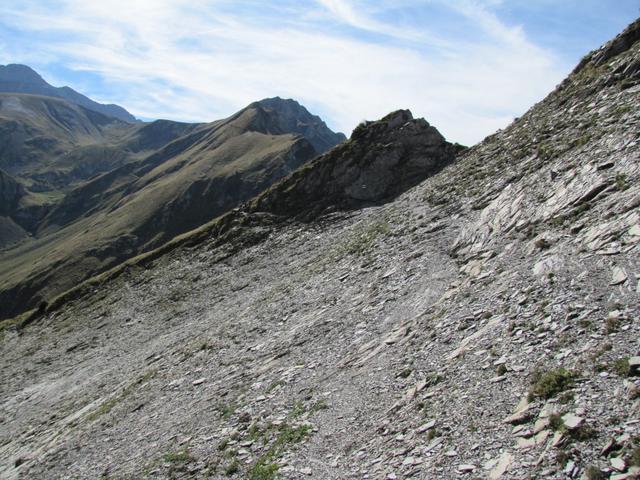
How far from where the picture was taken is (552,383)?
12.6 meters

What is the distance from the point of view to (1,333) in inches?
2692

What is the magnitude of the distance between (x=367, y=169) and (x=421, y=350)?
44.3 m

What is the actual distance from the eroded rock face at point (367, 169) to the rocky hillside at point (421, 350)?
684 cm

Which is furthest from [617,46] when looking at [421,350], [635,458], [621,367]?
[635,458]

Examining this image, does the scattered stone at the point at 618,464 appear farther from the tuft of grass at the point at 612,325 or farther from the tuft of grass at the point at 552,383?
the tuft of grass at the point at 612,325

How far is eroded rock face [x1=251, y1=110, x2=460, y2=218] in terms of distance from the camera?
5800cm

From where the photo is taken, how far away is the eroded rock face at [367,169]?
190 ft

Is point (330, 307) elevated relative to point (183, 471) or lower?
elevated

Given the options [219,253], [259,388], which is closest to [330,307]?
[259,388]

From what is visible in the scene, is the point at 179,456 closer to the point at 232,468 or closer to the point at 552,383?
the point at 232,468

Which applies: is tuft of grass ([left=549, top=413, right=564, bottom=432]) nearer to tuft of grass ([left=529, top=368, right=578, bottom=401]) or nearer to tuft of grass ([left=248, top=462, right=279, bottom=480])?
tuft of grass ([left=529, top=368, right=578, bottom=401])

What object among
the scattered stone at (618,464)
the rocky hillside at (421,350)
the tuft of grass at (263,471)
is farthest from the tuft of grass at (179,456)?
the scattered stone at (618,464)

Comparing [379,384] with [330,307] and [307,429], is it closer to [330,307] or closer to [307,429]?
[307,429]

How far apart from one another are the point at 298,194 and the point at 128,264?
92.6 ft
